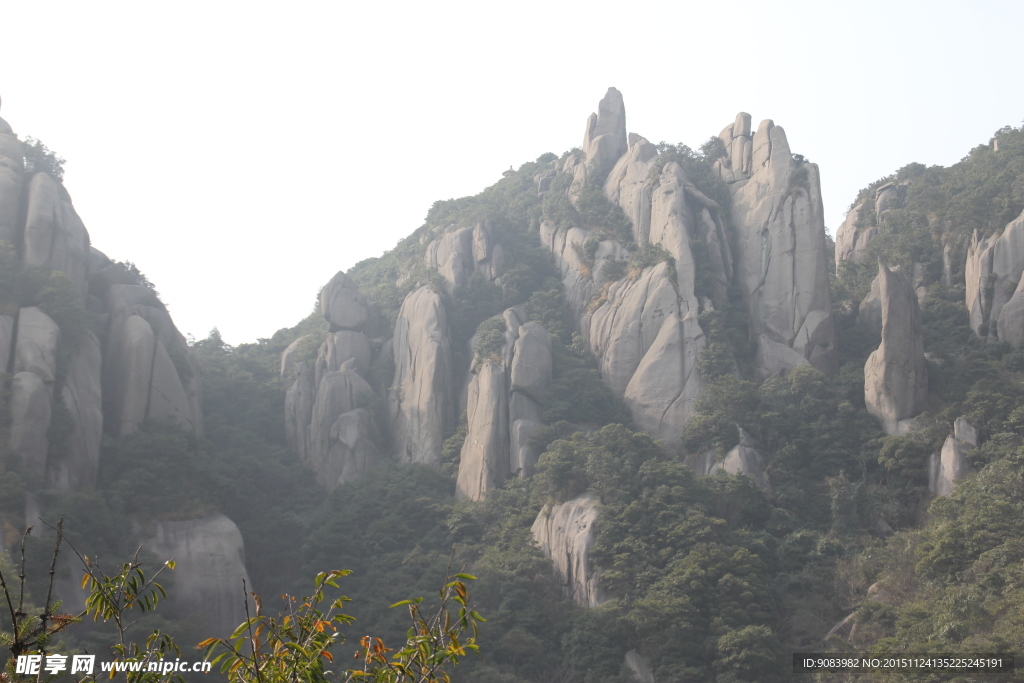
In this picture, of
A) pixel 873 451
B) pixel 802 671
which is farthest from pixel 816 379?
pixel 802 671

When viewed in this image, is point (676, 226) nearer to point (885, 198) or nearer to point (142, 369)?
point (885, 198)

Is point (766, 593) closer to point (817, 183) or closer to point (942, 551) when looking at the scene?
point (942, 551)

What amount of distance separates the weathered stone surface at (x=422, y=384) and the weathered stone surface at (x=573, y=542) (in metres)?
7.67

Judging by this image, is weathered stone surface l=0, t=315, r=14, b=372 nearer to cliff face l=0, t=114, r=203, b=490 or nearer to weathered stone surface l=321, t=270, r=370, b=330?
cliff face l=0, t=114, r=203, b=490

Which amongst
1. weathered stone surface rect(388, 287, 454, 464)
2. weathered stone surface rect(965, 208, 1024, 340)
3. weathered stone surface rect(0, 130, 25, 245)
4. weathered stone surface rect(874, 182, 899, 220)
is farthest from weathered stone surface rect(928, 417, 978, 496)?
weathered stone surface rect(0, 130, 25, 245)

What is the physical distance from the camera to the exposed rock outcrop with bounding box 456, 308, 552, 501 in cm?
3100

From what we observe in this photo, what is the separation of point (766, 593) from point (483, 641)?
24.8ft

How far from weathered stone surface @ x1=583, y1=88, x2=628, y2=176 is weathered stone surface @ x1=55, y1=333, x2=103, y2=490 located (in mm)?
25036

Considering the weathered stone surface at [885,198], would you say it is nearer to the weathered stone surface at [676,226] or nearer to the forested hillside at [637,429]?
the forested hillside at [637,429]

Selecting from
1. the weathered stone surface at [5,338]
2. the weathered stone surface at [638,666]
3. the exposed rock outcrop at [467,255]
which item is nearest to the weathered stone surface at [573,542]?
the weathered stone surface at [638,666]

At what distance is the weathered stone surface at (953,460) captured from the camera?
25141mm

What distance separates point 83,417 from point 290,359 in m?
13.1

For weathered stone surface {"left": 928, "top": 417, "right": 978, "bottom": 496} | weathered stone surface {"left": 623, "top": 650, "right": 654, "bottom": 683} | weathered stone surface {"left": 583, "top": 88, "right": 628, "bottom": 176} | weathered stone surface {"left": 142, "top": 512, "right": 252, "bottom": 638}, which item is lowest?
weathered stone surface {"left": 623, "top": 650, "right": 654, "bottom": 683}

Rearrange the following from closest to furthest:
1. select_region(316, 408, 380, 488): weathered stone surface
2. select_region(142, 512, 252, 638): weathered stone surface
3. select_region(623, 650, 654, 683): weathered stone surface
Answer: select_region(623, 650, 654, 683): weathered stone surface → select_region(142, 512, 252, 638): weathered stone surface → select_region(316, 408, 380, 488): weathered stone surface
